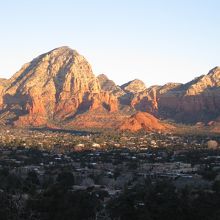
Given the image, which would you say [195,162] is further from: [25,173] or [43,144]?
[43,144]

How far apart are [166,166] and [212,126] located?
11022 cm

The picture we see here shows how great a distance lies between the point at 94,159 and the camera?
4006 inches

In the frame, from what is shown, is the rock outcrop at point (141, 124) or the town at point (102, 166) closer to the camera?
the town at point (102, 166)

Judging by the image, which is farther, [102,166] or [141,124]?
[141,124]

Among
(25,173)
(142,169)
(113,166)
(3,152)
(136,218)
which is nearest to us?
(136,218)

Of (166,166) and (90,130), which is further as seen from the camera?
(90,130)

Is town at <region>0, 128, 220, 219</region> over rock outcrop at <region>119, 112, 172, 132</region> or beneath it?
beneath

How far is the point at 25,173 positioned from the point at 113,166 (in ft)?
63.1

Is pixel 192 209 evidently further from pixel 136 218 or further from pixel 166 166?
pixel 166 166

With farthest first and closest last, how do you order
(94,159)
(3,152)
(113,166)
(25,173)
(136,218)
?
(3,152) → (94,159) → (113,166) → (25,173) → (136,218)

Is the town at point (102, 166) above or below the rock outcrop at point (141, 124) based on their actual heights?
below

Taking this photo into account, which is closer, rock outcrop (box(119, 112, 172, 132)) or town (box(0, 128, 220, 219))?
town (box(0, 128, 220, 219))

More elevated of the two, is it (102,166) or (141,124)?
(141,124)

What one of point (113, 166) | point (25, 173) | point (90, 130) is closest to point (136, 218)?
point (25, 173)
